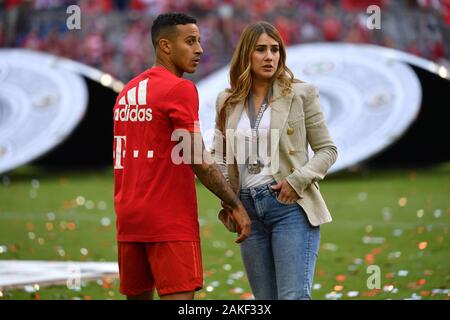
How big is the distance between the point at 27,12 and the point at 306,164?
1547cm

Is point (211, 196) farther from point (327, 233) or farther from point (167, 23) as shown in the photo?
point (167, 23)

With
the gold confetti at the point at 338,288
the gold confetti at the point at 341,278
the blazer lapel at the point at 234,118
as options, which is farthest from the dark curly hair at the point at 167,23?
the gold confetti at the point at 341,278

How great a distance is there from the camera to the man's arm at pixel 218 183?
4469 mm

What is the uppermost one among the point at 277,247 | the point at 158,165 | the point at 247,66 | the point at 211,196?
the point at 211,196

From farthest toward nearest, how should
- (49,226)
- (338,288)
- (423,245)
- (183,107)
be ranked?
(49,226) → (423,245) → (338,288) → (183,107)

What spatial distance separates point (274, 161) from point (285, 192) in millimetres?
183

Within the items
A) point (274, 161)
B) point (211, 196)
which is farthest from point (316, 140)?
point (211, 196)

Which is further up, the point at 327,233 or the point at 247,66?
the point at 327,233

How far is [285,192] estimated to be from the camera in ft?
14.9

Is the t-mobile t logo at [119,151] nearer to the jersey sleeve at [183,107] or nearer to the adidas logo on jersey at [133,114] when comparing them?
the adidas logo on jersey at [133,114]

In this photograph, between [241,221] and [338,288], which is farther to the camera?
[338,288]

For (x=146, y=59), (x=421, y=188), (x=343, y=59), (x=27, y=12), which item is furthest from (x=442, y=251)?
(x=27, y=12)

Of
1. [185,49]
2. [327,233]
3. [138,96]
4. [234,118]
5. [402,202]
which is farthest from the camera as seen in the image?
[402,202]

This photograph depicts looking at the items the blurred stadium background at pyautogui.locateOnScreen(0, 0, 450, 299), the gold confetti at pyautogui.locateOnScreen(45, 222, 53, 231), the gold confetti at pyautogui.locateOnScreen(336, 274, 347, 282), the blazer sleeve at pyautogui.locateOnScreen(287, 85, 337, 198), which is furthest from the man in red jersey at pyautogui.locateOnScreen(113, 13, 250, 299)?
the gold confetti at pyautogui.locateOnScreen(45, 222, 53, 231)
